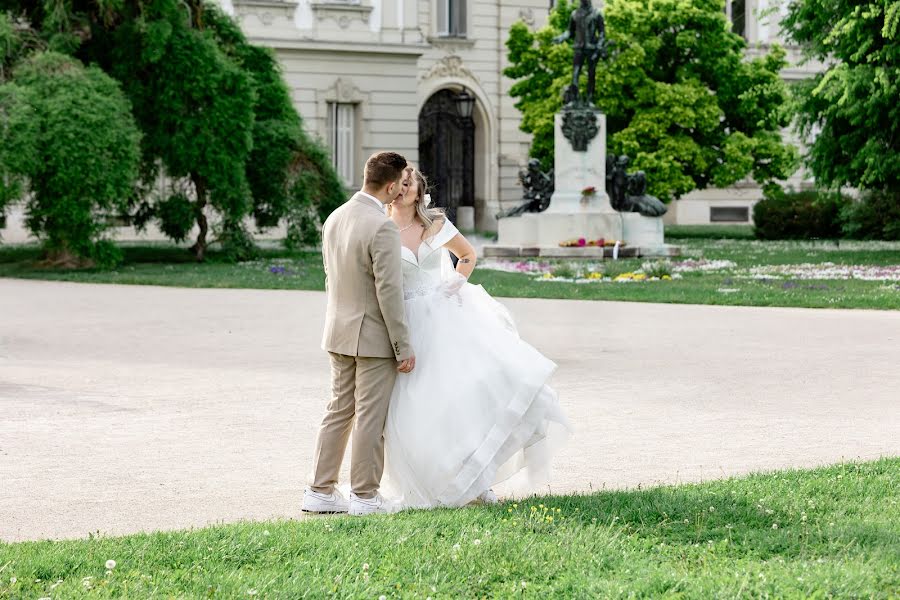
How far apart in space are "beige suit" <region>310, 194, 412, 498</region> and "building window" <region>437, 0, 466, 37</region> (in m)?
39.7

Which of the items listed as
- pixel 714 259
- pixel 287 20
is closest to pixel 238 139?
pixel 714 259

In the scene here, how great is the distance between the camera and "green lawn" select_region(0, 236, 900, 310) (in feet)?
58.5

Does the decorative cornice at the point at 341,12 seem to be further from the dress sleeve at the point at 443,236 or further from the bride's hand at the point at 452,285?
the bride's hand at the point at 452,285

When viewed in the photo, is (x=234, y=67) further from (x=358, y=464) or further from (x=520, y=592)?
(x=520, y=592)

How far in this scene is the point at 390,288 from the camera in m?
6.48

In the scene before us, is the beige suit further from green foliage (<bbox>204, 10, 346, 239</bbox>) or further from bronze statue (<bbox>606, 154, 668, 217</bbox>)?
bronze statue (<bbox>606, 154, 668, 217</bbox>)

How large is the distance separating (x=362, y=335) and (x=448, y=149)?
40.7m

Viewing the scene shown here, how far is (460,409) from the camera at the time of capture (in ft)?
21.6

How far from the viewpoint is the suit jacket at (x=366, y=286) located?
648 centimetres

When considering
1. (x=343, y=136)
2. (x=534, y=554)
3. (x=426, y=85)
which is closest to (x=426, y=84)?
(x=426, y=85)

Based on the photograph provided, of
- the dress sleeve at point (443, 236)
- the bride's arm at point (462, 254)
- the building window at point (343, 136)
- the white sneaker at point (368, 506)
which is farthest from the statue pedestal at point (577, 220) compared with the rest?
→ the white sneaker at point (368, 506)

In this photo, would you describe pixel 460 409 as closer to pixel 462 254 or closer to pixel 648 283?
pixel 462 254

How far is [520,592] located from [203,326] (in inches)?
411

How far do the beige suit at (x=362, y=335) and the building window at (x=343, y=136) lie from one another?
36.2 metres
